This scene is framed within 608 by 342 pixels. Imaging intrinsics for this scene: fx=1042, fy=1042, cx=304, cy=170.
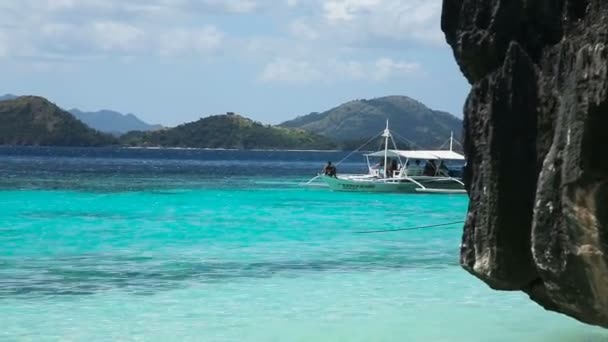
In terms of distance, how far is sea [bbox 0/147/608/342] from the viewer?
11.6m

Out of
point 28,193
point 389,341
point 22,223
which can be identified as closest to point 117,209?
point 22,223

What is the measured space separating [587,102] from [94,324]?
8.19m

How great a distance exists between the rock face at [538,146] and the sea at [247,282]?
4983mm

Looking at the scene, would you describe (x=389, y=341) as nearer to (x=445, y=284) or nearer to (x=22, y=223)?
(x=445, y=284)

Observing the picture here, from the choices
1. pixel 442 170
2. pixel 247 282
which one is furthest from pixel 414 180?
pixel 247 282

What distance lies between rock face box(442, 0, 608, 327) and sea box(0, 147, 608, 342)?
498 cm

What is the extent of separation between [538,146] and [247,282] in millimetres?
10360

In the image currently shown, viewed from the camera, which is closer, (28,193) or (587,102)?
(587,102)

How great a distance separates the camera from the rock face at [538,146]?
5035 mm

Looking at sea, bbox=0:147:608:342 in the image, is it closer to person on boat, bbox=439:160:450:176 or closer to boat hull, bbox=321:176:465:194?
boat hull, bbox=321:176:465:194

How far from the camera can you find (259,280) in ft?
52.2

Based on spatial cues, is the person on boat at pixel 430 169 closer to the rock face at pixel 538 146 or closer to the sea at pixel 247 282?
the sea at pixel 247 282

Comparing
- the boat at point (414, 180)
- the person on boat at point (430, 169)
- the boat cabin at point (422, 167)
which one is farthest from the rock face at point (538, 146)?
the person on boat at point (430, 169)

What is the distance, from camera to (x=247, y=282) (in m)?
15.7
